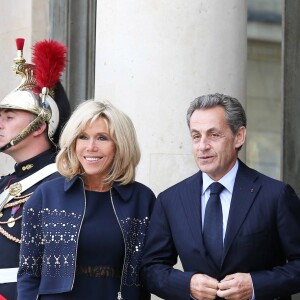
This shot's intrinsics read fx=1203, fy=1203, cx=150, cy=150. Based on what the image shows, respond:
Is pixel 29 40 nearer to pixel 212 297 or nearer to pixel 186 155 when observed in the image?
pixel 186 155

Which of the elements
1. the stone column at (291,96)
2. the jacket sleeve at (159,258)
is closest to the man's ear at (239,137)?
the jacket sleeve at (159,258)

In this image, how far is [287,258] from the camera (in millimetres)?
5125

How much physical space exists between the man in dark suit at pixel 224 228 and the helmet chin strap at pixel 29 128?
1128mm

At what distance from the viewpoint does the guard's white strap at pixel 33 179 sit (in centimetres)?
615

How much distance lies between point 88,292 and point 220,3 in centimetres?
199

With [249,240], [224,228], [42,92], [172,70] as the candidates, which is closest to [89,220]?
[224,228]

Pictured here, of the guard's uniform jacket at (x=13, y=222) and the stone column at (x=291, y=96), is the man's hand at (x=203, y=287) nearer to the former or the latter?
the guard's uniform jacket at (x=13, y=222)

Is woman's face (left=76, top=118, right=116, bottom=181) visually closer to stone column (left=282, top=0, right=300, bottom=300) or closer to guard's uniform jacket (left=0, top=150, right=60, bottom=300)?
guard's uniform jacket (left=0, top=150, right=60, bottom=300)

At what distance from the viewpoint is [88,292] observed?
5328 millimetres

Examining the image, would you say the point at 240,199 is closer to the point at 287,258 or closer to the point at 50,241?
the point at 287,258

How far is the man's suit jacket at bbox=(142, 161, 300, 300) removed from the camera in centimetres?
505

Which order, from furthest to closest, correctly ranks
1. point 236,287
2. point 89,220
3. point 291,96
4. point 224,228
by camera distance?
point 291,96
point 89,220
point 224,228
point 236,287

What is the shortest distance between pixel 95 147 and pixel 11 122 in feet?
3.14

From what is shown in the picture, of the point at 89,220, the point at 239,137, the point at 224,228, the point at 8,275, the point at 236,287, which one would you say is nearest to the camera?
the point at 236,287
